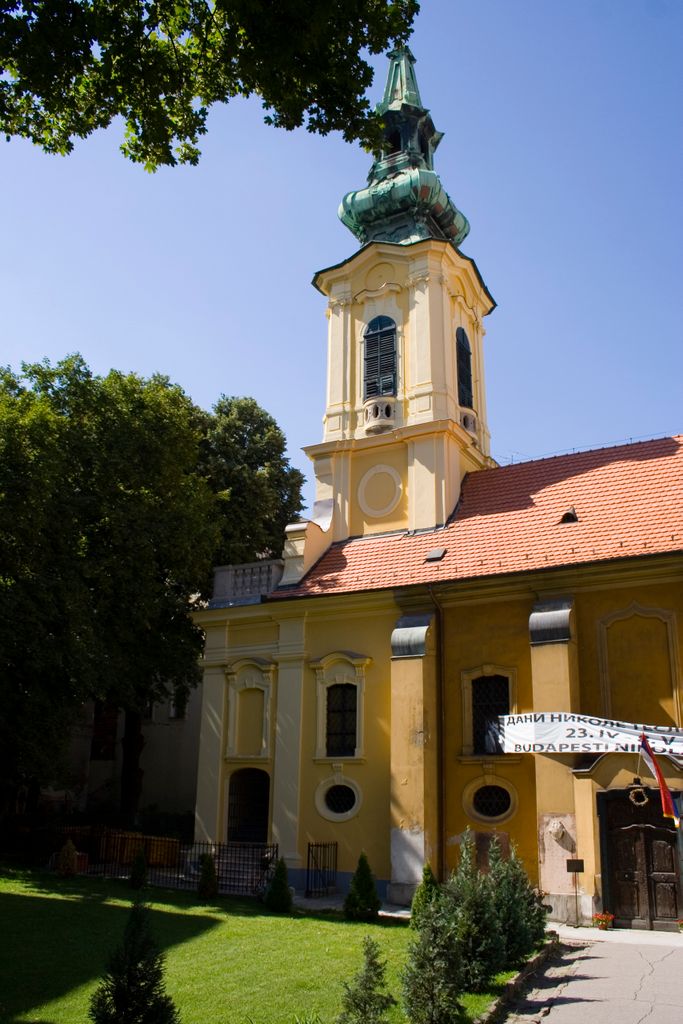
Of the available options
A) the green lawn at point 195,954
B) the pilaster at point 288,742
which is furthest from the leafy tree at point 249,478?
the green lawn at point 195,954

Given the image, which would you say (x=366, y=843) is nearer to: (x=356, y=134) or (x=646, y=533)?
(x=646, y=533)

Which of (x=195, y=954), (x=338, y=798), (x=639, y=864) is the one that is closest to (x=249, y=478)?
(x=338, y=798)

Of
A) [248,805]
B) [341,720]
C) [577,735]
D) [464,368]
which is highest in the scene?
[464,368]

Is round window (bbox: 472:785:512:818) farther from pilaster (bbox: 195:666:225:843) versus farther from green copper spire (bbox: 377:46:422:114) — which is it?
green copper spire (bbox: 377:46:422:114)

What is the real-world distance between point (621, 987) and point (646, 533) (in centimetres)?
965

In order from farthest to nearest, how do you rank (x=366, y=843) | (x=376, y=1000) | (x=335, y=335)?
(x=335, y=335), (x=366, y=843), (x=376, y=1000)

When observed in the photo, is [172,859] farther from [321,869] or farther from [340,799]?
[340,799]

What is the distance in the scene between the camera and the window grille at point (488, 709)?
60.5ft

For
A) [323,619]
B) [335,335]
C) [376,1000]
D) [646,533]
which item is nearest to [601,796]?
[646,533]

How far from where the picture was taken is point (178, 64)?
9258 mm

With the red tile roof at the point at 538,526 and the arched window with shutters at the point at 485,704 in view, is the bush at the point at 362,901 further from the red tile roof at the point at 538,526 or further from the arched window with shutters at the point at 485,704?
the red tile roof at the point at 538,526

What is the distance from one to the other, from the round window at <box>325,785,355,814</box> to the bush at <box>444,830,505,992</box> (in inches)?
324

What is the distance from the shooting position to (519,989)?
10422mm

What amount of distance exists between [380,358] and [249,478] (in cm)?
746
